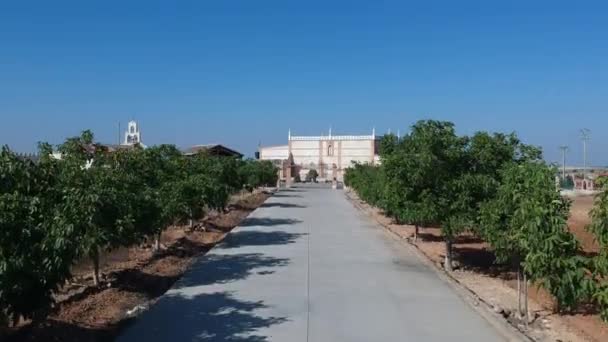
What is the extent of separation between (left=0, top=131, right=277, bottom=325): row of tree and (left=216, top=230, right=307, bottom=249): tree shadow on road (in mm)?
1764

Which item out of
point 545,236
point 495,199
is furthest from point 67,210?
point 495,199

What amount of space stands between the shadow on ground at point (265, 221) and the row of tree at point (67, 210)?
713 centimetres

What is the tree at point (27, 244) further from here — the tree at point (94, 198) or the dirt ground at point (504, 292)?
the dirt ground at point (504, 292)

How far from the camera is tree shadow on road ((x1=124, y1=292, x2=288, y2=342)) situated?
26.5ft

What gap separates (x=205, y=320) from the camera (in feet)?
29.2

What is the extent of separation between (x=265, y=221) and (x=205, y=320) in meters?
17.6

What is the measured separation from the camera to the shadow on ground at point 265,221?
82.0ft

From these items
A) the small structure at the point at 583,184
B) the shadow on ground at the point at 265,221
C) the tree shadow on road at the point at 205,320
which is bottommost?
the tree shadow on road at the point at 205,320

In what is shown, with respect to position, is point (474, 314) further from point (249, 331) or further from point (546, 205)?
point (249, 331)

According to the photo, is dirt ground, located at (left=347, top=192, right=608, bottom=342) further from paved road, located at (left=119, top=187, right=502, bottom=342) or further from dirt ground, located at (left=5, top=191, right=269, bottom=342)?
dirt ground, located at (left=5, top=191, right=269, bottom=342)

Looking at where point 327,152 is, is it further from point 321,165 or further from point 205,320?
point 205,320

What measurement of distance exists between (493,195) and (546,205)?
444 cm

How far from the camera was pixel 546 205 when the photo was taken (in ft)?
31.7

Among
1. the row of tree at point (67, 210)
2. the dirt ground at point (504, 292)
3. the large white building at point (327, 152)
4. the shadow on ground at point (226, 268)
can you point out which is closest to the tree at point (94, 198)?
the row of tree at point (67, 210)
